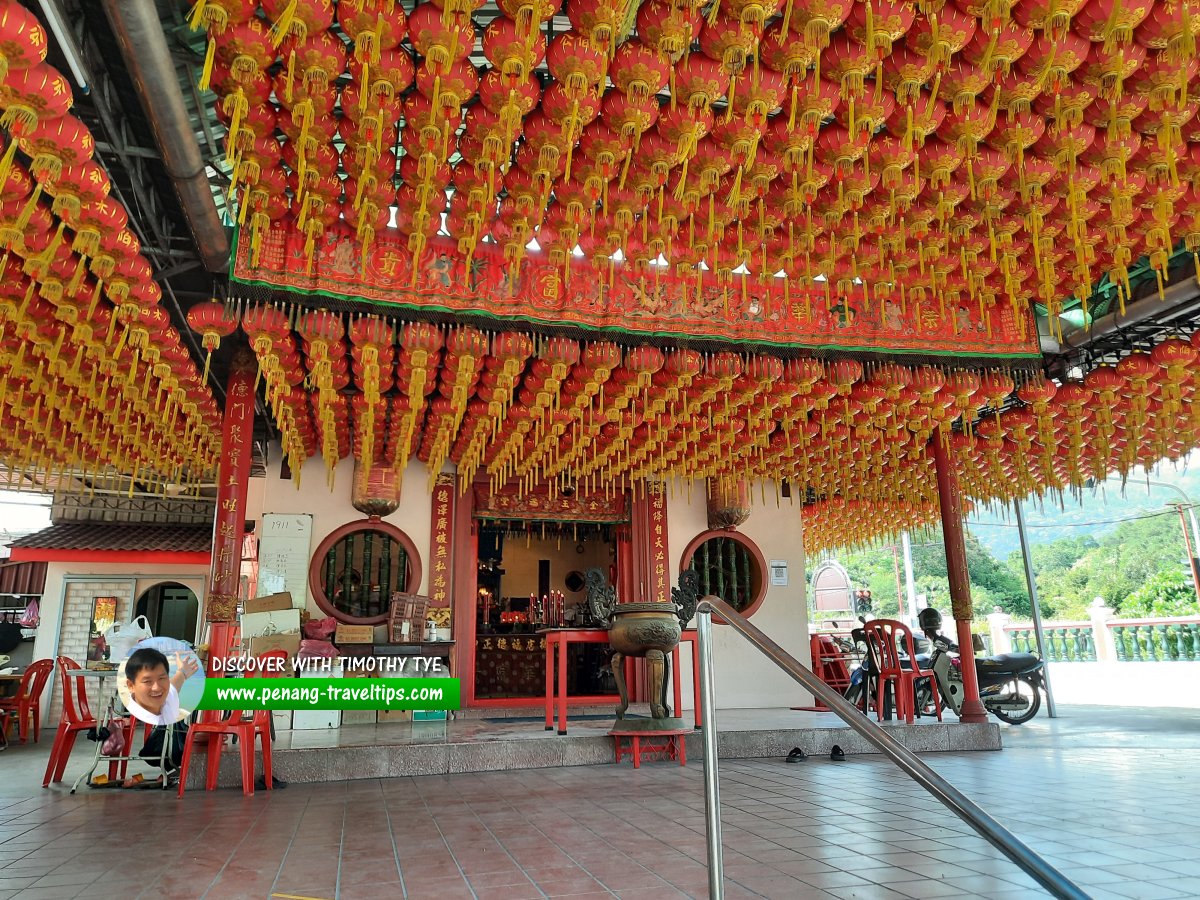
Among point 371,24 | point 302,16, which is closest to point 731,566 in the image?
point 371,24

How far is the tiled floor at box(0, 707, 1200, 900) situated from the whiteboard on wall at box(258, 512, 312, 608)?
3.52 m

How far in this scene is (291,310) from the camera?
17.6 ft

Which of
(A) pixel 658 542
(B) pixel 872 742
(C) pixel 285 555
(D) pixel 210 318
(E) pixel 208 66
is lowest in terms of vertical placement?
(B) pixel 872 742

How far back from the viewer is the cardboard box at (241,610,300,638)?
7.78 meters

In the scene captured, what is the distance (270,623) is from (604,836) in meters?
5.55

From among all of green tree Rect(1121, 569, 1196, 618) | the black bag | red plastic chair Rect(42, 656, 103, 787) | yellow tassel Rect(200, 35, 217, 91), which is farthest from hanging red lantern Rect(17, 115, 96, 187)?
green tree Rect(1121, 569, 1196, 618)

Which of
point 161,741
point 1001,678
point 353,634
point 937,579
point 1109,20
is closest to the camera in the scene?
point 1109,20

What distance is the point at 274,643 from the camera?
24.4 ft

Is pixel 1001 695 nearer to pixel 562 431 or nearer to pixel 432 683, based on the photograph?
pixel 562 431

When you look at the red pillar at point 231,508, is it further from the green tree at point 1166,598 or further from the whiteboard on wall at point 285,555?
the green tree at point 1166,598

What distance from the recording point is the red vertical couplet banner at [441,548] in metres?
9.18

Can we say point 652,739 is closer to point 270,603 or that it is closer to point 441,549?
point 441,549

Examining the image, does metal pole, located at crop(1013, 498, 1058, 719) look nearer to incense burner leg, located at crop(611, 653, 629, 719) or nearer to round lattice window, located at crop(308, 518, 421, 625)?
incense burner leg, located at crop(611, 653, 629, 719)

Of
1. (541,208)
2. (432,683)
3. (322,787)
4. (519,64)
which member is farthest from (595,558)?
(519,64)
